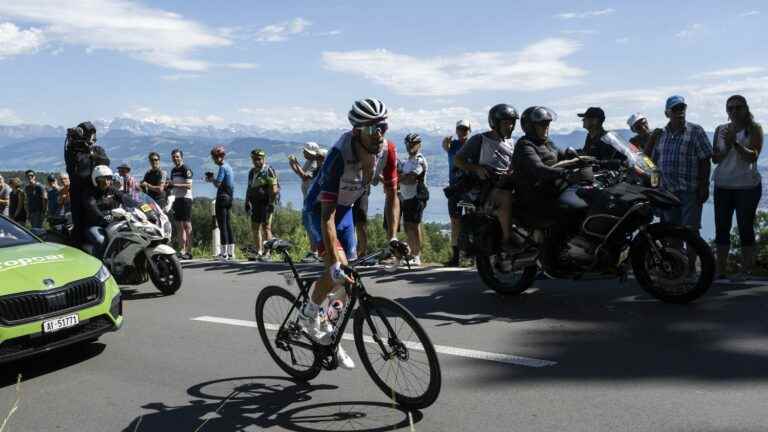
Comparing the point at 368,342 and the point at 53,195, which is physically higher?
the point at 53,195

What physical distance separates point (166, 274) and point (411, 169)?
3.83 metres

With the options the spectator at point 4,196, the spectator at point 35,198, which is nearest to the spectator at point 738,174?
the spectator at point 35,198

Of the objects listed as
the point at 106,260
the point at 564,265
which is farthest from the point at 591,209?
the point at 106,260

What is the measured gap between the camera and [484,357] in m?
5.57

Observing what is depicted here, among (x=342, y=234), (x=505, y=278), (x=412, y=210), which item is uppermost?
(x=342, y=234)

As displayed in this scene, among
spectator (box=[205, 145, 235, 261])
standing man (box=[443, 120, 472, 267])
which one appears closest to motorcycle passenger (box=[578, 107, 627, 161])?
standing man (box=[443, 120, 472, 267])

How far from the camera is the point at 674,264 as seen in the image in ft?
21.7

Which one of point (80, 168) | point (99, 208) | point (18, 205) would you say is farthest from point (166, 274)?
point (18, 205)

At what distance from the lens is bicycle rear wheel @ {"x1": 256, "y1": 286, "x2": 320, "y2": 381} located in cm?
501

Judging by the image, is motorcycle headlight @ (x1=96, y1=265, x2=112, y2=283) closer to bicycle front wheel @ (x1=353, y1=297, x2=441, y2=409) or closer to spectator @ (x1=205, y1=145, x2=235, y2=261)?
bicycle front wheel @ (x1=353, y1=297, x2=441, y2=409)

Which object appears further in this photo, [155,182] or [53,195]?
[53,195]

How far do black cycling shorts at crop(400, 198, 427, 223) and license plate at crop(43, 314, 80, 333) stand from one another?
19.1 ft

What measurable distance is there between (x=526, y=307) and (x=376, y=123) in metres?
3.41

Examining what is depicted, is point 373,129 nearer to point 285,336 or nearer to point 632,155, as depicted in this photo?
point 285,336
